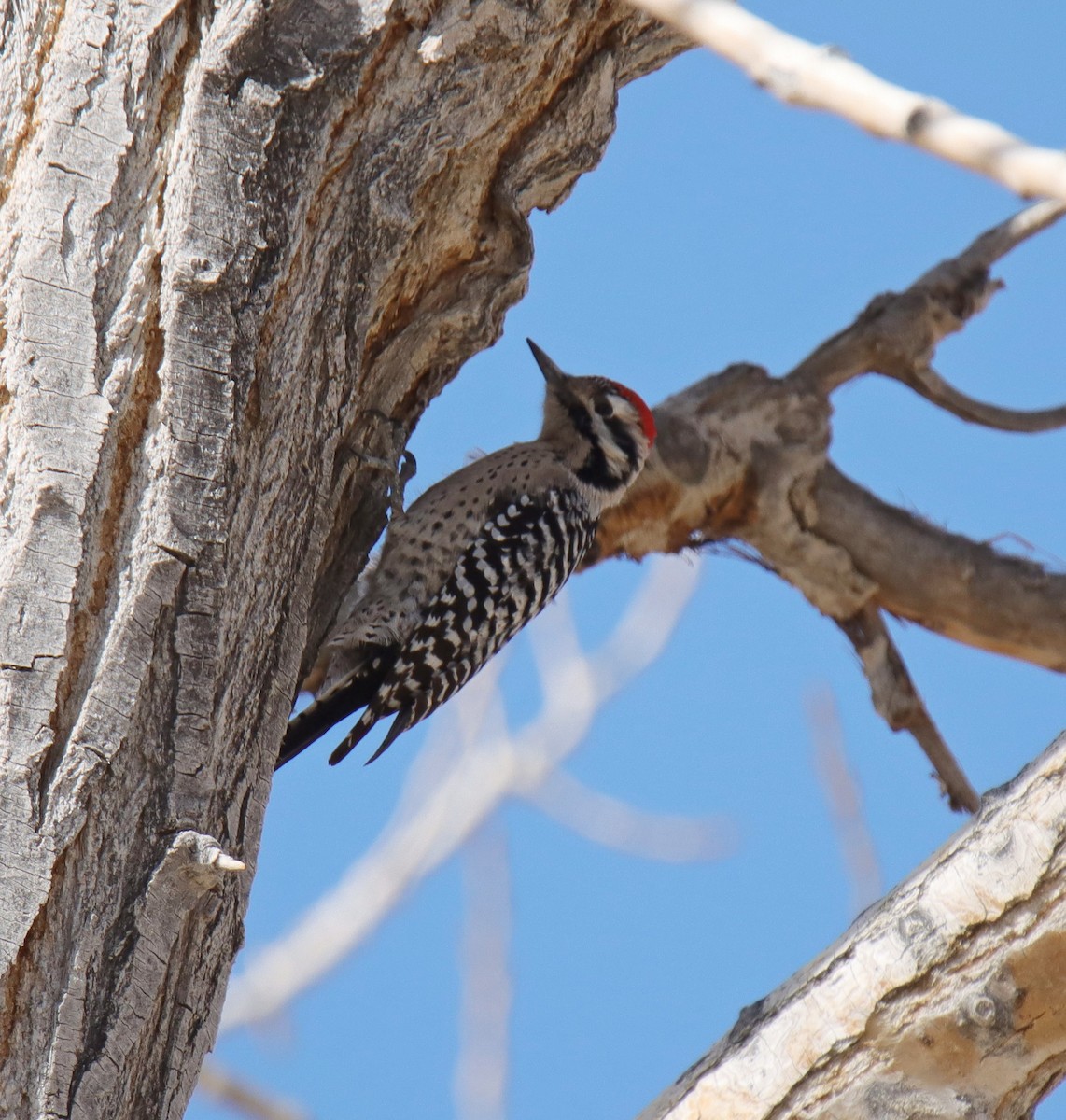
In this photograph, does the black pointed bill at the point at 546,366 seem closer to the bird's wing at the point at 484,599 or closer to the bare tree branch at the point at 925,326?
the bird's wing at the point at 484,599

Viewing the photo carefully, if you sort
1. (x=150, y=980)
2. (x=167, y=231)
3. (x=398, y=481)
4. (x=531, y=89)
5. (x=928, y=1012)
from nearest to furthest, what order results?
(x=928, y=1012) < (x=150, y=980) < (x=167, y=231) < (x=531, y=89) < (x=398, y=481)

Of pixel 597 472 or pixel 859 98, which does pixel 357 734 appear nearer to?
pixel 597 472

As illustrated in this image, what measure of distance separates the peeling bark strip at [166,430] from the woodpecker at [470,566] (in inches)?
54.7

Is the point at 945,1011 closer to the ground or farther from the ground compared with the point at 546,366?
closer to the ground

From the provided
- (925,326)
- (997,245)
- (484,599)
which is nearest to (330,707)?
(484,599)

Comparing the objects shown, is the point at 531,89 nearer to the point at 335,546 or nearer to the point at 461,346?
the point at 461,346

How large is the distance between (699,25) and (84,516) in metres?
1.46

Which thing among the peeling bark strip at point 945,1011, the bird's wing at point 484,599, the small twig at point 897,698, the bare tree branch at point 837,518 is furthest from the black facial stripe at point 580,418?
the peeling bark strip at point 945,1011

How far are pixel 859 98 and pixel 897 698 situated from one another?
386cm

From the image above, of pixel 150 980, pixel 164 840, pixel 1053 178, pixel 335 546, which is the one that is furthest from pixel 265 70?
pixel 1053 178

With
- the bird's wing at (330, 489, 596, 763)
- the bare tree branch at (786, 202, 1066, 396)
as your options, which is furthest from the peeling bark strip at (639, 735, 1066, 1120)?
the bare tree branch at (786, 202, 1066, 396)

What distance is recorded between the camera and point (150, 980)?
2.28 m

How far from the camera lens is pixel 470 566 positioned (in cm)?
469

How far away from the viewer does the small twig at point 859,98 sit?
1048 millimetres
